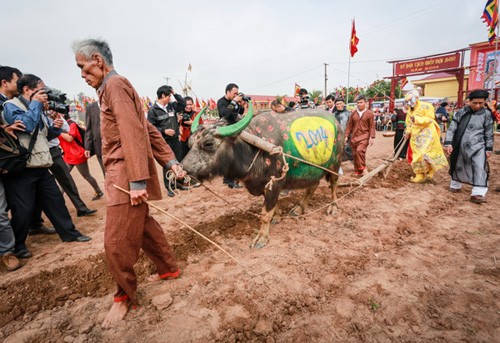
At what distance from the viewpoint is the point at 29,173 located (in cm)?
313

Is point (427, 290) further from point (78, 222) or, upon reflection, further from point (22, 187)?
point (78, 222)

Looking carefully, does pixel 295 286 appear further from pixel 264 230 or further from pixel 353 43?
pixel 353 43

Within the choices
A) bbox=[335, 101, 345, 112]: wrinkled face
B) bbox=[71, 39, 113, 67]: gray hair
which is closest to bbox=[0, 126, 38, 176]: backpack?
bbox=[71, 39, 113, 67]: gray hair

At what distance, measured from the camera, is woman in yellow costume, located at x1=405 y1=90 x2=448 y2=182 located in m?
5.42

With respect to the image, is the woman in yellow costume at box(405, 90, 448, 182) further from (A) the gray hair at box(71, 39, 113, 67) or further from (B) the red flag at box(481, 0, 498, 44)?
(B) the red flag at box(481, 0, 498, 44)

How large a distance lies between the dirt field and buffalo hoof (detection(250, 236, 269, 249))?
9cm

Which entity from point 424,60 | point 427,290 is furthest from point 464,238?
point 424,60

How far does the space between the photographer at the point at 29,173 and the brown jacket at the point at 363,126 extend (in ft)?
19.4

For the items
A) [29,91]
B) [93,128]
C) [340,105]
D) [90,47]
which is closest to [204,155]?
[90,47]

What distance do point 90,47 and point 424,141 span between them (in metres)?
6.34

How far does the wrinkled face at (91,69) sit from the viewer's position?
6.17 ft

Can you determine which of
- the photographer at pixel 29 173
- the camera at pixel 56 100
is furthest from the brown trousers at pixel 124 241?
the camera at pixel 56 100

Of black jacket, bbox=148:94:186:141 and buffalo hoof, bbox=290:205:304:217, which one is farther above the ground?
black jacket, bbox=148:94:186:141

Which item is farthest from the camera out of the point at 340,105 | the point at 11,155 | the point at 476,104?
the point at 340,105
